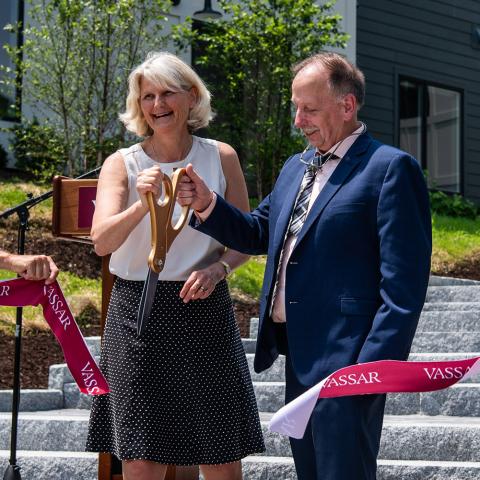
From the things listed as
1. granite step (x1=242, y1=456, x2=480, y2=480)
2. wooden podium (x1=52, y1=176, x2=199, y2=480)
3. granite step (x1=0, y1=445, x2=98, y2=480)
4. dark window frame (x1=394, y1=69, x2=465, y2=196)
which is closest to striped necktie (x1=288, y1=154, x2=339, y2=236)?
wooden podium (x1=52, y1=176, x2=199, y2=480)

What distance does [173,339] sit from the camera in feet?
11.9

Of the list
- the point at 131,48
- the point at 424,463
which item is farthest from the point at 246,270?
the point at 424,463

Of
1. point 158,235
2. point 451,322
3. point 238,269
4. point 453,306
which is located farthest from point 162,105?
point 238,269

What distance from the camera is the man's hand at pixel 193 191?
3408 millimetres

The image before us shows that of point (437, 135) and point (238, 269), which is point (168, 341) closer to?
point (238, 269)

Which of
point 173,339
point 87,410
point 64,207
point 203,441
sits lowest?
point 87,410

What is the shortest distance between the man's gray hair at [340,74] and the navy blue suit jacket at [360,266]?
166mm

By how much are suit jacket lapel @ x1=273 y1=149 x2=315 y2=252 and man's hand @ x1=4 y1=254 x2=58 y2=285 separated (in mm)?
998

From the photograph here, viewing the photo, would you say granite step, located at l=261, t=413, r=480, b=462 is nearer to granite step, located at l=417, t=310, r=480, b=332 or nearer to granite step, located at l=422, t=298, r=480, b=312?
granite step, located at l=417, t=310, r=480, b=332

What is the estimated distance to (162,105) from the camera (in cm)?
365

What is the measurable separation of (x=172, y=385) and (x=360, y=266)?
0.85 meters

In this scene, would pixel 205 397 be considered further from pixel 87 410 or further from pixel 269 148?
pixel 269 148

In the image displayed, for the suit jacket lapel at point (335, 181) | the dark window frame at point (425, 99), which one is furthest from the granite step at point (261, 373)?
the dark window frame at point (425, 99)

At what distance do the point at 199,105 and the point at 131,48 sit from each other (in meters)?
7.77
